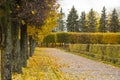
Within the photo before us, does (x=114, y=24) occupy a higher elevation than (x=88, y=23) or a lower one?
lower

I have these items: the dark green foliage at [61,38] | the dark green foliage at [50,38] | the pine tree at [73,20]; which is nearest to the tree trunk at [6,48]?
the dark green foliage at [61,38]

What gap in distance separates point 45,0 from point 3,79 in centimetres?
575

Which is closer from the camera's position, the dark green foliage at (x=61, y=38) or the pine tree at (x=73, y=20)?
the dark green foliage at (x=61, y=38)

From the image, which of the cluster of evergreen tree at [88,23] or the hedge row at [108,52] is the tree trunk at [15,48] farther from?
the cluster of evergreen tree at [88,23]

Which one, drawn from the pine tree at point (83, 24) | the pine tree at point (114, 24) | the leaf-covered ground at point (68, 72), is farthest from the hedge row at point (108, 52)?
the pine tree at point (83, 24)

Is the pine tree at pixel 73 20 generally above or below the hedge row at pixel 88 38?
above

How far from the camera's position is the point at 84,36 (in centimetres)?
9675

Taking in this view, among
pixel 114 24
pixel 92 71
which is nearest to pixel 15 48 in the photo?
pixel 92 71

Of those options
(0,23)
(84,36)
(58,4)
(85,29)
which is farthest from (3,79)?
(85,29)

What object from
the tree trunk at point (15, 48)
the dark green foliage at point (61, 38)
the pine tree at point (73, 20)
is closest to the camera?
the tree trunk at point (15, 48)

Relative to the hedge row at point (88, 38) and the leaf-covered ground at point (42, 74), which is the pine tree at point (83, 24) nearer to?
the hedge row at point (88, 38)

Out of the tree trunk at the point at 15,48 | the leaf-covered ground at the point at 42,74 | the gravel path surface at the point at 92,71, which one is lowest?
the gravel path surface at the point at 92,71

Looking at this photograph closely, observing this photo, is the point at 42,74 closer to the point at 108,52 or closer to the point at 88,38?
the point at 108,52

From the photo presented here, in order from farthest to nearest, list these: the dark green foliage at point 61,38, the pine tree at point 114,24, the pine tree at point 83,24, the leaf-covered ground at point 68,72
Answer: the pine tree at point 83,24 < the pine tree at point 114,24 < the dark green foliage at point 61,38 < the leaf-covered ground at point 68,72
